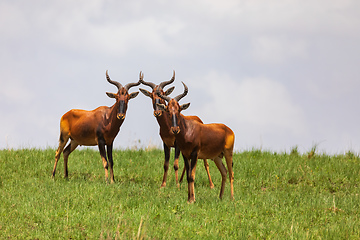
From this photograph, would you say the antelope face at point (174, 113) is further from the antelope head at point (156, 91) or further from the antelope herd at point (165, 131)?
the antelope head at point (156, 91)

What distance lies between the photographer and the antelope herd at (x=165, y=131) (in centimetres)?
1048

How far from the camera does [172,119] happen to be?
10.1m

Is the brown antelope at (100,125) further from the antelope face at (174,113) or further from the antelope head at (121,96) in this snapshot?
the antelope face at (174,113)

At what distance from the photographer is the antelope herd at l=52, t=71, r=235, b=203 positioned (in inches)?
413

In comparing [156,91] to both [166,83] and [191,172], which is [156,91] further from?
[191,172]

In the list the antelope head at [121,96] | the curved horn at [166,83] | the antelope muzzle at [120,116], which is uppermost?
the curved horn at [166,83]

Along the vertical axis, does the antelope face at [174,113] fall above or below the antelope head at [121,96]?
below

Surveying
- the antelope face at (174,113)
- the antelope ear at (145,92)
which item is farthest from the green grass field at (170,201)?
the antelope ear at (145,92)

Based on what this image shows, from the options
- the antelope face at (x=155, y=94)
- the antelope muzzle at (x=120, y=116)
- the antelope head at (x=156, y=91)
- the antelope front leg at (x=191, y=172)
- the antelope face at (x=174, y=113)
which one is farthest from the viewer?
the antelope face at (x=155, y=94)

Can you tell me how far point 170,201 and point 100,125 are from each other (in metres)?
3.72

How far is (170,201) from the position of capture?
10680 millimetres

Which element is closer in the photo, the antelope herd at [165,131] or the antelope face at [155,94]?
the antelope herd at [165,131]

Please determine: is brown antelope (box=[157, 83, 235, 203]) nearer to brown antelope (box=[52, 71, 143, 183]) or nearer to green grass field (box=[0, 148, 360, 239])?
green grass field (box=[0, 148, 360, 239])

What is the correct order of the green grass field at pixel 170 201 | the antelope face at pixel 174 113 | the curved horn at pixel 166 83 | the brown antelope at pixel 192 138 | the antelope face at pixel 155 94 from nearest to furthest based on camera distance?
1. the green grass field at pixel 170 201
2. the antelope face at pixel 174 113
3. the brown antelope at pixel 192 138
4. the antelope face at pixel 155 94
5. the curved horn at pixel 166 83
